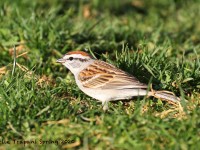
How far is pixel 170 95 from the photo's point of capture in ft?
19.7

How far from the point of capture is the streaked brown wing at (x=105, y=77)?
608 cm

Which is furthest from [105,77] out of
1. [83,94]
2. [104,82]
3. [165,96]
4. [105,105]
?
[165,96]

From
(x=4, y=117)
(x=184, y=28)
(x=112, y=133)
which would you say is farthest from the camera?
(x=184, y=28)

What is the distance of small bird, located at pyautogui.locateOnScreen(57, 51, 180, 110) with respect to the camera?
6.03 metres

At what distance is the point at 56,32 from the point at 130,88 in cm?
227

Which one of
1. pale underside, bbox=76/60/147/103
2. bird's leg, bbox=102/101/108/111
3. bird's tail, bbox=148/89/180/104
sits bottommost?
bird's leg, bbox=102/101/108/111

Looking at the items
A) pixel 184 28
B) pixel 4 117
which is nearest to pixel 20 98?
pixel 4 117

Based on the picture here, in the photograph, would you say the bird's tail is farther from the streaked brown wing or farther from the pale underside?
the streaked brown wing

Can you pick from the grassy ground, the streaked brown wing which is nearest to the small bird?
the streaked brown wing

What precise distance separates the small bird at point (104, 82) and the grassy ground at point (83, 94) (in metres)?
0.13

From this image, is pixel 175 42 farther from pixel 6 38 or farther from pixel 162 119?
pixel 162 119

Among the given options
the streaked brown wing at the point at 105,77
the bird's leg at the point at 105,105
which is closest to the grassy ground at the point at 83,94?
the bird's leg at the point at 105,105

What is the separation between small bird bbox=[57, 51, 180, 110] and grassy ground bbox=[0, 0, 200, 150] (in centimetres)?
13

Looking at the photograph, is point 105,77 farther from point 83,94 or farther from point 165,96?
point 165,96
